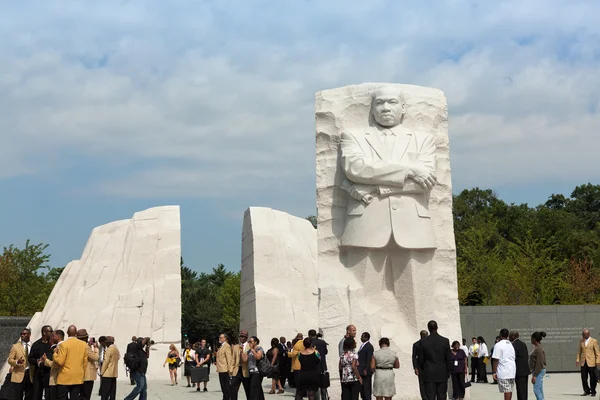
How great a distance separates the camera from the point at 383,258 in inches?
490

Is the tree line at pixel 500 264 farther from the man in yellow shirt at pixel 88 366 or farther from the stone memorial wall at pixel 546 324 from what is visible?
the man in yellow shirt at pixel 88 366

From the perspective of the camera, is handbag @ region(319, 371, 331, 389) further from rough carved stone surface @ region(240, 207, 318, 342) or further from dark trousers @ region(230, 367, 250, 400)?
rough carved stone surface @ region(240, 207, 318, 342)

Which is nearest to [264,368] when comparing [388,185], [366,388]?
[366,388]

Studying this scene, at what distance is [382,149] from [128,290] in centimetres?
1426

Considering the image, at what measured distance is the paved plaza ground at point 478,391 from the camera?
45.1ft

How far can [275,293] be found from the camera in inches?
971

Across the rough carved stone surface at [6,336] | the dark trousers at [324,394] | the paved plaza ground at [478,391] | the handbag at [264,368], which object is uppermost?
the rough carved stone surface at [6,336]

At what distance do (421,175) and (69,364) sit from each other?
600 centimetres

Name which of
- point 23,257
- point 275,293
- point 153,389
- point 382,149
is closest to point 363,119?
point 382,149

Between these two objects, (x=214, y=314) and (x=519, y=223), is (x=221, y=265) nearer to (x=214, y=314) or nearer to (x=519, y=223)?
(x=214, y=314)

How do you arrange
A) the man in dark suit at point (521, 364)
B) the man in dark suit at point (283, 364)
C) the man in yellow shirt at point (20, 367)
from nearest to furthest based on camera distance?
the man in dark suit at point (521, 364), the man in yellow shirt at point (20, 367), the man in dark suit at point (283, 364)

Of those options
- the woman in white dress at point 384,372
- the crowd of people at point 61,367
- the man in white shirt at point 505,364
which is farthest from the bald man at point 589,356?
the crowd of people at point 61,367

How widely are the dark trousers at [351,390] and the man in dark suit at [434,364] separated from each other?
0.91 metres

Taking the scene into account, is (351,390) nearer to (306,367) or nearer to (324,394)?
(306,367)
